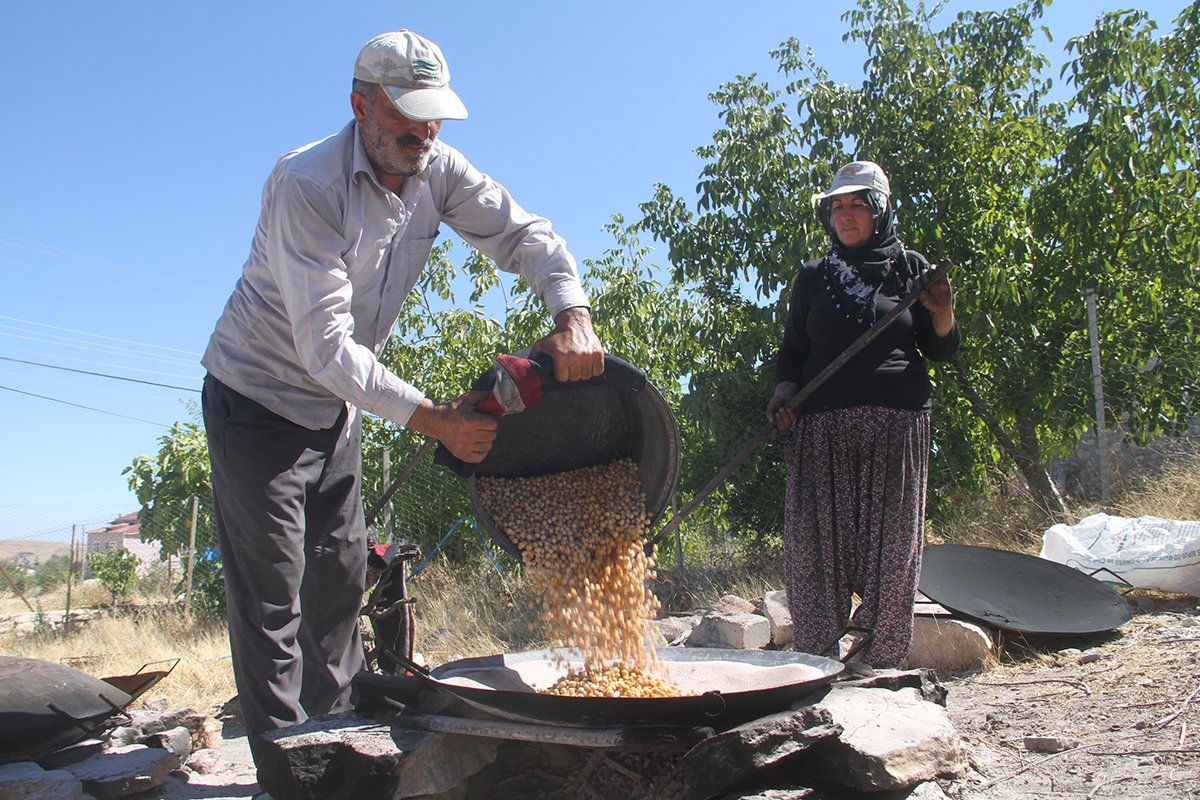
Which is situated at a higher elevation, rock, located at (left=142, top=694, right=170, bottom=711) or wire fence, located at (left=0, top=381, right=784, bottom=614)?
wire fence, located at (left=0, top=381, right=784, bottom=614)

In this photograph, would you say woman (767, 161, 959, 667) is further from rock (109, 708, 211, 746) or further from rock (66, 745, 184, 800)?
rock (109, 708, 211, 746)

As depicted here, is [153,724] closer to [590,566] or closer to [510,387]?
[590,566]

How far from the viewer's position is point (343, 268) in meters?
2.37

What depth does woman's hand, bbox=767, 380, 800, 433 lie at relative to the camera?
335 centimetres

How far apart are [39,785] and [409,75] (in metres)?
2.11

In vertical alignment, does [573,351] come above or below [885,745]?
above

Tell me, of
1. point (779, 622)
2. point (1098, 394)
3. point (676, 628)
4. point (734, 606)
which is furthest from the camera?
point (1098, 394)

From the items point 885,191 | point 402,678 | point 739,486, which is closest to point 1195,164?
point 739,486

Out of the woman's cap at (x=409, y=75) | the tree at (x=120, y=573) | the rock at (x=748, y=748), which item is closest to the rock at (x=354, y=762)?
the rock at (x=748, y=748)

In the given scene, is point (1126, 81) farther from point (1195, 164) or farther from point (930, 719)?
point (930, 719)

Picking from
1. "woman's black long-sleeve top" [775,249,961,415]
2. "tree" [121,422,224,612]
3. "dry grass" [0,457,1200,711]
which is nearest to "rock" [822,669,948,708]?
"woman's black long-sleeve top" [775,249,961,415]

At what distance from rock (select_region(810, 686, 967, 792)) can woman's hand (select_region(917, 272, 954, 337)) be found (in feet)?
4.31

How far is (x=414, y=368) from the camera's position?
8.61 meters

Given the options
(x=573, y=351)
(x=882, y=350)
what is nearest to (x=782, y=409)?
(x=882, y=350)
